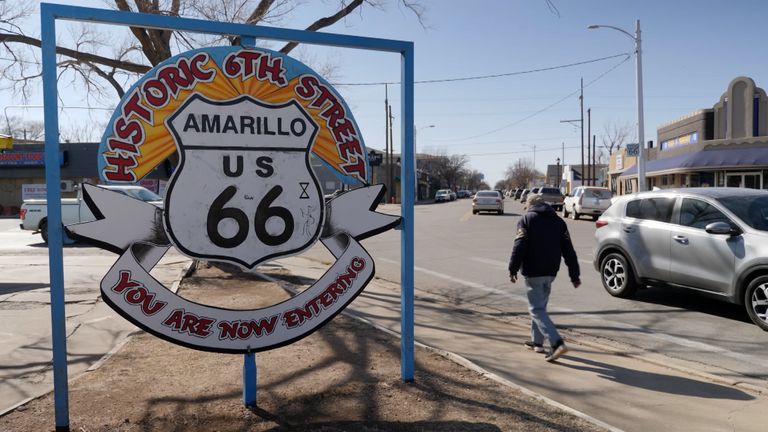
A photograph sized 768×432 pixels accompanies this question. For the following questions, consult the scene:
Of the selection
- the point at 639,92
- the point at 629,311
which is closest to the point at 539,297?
the point at 629,311

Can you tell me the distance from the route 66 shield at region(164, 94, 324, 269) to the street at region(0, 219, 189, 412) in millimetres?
1935

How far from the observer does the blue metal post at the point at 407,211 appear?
463cm

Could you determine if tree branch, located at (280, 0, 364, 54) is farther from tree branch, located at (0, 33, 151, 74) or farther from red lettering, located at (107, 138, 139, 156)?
red lettering, located at (107, 138, 139, 156)

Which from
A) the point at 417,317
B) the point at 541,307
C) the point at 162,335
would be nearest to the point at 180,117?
the point at 162,335

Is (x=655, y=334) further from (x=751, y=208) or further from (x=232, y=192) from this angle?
(x=232, y=192)

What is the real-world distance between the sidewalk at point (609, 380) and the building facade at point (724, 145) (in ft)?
89.8

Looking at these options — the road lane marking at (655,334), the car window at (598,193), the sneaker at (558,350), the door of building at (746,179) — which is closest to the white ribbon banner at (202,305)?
the sneaker at (558,350)

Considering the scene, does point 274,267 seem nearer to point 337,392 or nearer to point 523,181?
point 337,392

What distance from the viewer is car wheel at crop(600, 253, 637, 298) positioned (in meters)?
8.66

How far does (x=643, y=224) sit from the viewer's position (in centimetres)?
848

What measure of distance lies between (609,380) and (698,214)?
3763 millimetres

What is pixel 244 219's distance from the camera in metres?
4.16

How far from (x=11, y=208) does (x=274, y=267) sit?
36.5 meters

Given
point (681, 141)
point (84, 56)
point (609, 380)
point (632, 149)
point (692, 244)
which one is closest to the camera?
point (609, 380)
